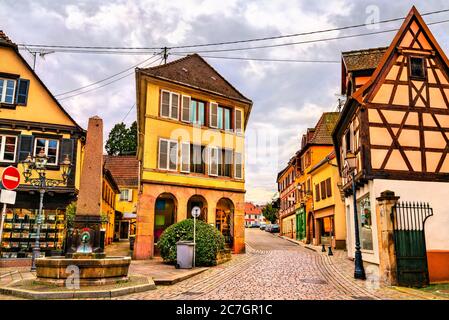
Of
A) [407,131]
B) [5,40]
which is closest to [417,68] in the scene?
[407,131]

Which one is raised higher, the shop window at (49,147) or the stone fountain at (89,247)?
the shop window at (49,147)

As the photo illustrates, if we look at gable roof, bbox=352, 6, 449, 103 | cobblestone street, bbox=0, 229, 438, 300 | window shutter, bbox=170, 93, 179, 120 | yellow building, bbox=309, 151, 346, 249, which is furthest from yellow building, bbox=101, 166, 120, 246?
gable roof, bbox=352, 6, 449, 103

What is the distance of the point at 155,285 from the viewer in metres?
10.9

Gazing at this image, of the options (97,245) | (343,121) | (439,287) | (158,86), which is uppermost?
(158,86)

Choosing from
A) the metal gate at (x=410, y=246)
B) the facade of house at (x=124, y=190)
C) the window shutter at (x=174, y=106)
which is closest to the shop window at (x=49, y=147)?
the window shutter at (x=174, y=106)

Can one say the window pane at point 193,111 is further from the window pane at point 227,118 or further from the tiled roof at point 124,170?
the tiled roof at point 124,170

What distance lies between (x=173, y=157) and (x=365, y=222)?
11.1 meters

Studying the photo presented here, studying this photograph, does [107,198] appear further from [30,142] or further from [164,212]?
[30,142]

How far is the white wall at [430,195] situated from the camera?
45.6 ft

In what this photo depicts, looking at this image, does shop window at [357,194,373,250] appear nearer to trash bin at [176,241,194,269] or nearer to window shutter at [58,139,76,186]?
trash bin at [176,241,194,269]

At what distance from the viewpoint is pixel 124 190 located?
42281 millimetres
